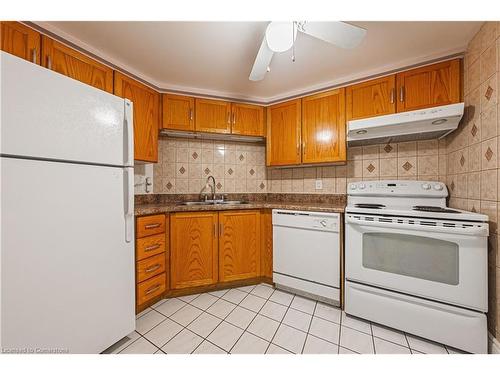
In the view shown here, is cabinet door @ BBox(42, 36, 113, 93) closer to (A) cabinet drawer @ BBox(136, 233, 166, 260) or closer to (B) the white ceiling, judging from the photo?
(B) the white ceiling

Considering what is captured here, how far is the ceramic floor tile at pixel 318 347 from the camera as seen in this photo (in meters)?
1.26

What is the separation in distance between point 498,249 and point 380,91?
4.63ft

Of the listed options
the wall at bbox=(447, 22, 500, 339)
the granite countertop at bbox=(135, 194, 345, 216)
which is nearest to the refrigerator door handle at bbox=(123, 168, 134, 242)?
the granite countertop at bbox=(135, 194, 345, 216)

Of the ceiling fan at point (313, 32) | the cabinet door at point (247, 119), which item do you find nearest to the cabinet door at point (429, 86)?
the ceiling fan at point (313, 32)

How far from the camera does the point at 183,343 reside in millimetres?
1337

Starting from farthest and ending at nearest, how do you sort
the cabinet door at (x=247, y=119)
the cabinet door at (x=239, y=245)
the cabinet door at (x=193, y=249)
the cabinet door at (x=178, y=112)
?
the cabinet door at (x=247, y=119) → the cabinet door at (x=178, y=112) → the cabinet door at (x=239, y=245) → the cabinet door at (x=193, y=249)

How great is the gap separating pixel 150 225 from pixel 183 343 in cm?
88

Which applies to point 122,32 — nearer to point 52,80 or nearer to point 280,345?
point 52,80

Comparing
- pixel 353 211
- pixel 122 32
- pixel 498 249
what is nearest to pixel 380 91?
pixel 353 211

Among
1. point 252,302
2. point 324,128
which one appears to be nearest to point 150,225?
point 252,302

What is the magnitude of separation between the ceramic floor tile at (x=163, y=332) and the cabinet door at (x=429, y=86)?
2.50m

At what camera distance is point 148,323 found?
1548mm

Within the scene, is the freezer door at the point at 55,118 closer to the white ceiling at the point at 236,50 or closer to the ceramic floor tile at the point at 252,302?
the white ceiling at the point at 236,50

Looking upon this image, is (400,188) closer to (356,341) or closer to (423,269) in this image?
(423,269)
